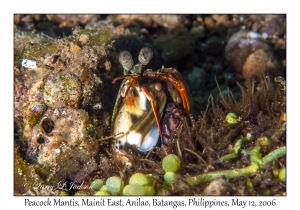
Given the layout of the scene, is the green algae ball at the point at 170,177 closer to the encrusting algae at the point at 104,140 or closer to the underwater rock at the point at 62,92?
the encrusting algae at the point at 104,140

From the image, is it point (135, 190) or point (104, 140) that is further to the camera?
point (104, 140)

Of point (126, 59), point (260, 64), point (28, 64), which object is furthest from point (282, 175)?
point (260, 64)

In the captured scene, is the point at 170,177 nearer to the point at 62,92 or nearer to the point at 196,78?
the point at 62,92

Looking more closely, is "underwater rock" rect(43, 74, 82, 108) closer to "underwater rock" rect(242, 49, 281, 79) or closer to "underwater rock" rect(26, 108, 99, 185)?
"underwater rock" rect(26, 108, 99, 185)

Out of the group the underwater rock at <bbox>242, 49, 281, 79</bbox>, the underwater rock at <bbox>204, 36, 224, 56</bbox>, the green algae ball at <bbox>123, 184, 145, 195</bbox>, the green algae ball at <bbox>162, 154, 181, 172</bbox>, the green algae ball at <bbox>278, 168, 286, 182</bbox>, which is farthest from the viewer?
the underwater rock at <bbox>204, 36, 224, 56</bbox>

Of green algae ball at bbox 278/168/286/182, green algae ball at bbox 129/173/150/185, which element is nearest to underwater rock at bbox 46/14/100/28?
green algae ball at bbox 129/173/150/185

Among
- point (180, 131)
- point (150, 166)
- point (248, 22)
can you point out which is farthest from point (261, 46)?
point (150, 166)
